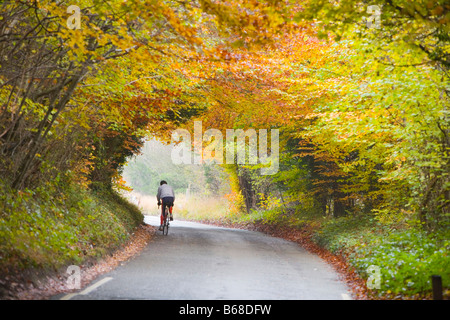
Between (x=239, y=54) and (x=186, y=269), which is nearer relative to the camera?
(x=186, y=269)

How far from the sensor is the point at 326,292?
8273mm

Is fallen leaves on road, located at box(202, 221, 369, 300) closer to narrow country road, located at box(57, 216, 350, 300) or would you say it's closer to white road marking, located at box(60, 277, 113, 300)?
narrow country road, located at box(57, 216, 350, 300)

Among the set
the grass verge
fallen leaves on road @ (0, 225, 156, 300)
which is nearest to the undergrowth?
fallen leaves on road @ (0, 225, 156, 300)

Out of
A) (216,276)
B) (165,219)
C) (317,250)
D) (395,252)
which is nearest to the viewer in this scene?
(216,276)

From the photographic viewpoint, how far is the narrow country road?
7535 millimetres

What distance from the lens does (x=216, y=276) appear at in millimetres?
9289

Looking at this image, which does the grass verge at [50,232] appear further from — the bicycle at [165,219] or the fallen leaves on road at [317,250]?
the fallen leaves on road at [317,250]

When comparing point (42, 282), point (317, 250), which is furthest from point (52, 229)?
point (317, 250)

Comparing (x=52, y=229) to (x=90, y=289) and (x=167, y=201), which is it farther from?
(x=167, y=201)

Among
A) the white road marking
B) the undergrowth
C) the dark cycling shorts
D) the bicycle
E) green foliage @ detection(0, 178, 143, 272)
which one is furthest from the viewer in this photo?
the bicycle

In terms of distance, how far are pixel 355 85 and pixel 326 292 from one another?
5.99 metres
